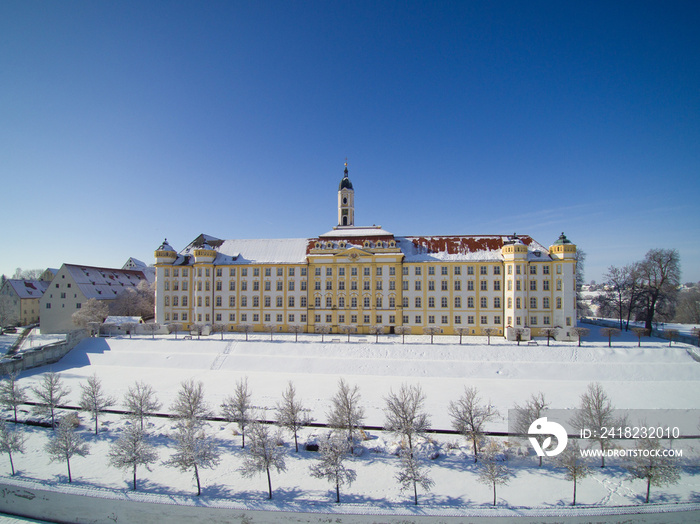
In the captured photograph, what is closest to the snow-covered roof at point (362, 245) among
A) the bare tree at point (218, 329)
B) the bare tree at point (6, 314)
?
the bare tree at point (218, 329)

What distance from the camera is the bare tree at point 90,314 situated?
55394 millimetres

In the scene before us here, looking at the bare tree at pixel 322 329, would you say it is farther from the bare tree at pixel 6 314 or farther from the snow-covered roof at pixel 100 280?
the bare tree at pixel 6 314

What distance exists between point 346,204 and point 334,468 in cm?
5247

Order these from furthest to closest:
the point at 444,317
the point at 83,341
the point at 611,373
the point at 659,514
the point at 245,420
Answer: the point at 444,317 < the point at 83,341 < the point at 611,373 < the point at 245,420 < the point at 659,514

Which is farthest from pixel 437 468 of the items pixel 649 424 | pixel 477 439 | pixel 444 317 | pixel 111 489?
pixel 444 317

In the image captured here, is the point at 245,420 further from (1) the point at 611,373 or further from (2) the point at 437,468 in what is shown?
(1) the point at 611,373

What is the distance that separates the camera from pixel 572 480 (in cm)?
1898

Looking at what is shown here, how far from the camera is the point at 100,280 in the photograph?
2771 inches

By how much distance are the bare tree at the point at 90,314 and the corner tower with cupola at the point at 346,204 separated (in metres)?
45.1

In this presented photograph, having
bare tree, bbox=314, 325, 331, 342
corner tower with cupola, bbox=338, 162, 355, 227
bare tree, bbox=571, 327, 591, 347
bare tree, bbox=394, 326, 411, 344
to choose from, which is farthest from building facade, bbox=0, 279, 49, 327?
bare tree, bbox=571, 327, 591, 347

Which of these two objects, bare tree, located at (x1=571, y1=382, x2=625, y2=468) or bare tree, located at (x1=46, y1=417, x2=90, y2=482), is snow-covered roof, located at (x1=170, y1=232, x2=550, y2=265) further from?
bare tree, located at (x1=46, y1=417, x2=90, y2=482)

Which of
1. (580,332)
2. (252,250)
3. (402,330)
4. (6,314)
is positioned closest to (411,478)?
(402,330)

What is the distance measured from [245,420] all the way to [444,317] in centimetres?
3509

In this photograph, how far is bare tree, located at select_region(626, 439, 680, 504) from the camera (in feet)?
57.2
